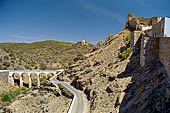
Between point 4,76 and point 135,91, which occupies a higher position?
point 135,91

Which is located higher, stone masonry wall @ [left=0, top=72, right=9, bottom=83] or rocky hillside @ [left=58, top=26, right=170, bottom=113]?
rocky hillside @ [left=58, top=26, right=170, bottom=113]

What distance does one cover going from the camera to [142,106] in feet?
24.1

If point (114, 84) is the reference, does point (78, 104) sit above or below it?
below

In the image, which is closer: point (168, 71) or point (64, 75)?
point (168, 71)

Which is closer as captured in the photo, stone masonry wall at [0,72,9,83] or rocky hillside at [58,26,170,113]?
rocky hillside at [58,26,170,113]

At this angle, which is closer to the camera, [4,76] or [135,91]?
[135,91]

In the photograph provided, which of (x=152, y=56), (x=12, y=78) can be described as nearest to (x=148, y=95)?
(x=152, y=56)

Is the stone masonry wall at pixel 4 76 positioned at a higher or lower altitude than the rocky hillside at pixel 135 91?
lower

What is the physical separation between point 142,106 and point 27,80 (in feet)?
115

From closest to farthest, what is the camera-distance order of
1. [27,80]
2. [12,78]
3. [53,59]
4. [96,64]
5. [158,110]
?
[158,110], [96,64], [12,78], [27,80], [53,59]

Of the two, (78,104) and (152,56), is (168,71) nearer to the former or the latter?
(152,56)

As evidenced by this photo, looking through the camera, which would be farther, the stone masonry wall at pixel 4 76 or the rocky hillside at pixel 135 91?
the stone masonry wall at pixel 4 76

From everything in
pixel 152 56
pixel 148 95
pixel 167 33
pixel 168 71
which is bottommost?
pixel 148 95

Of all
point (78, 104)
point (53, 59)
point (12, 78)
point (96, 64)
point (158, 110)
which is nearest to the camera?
point (158, 110)
